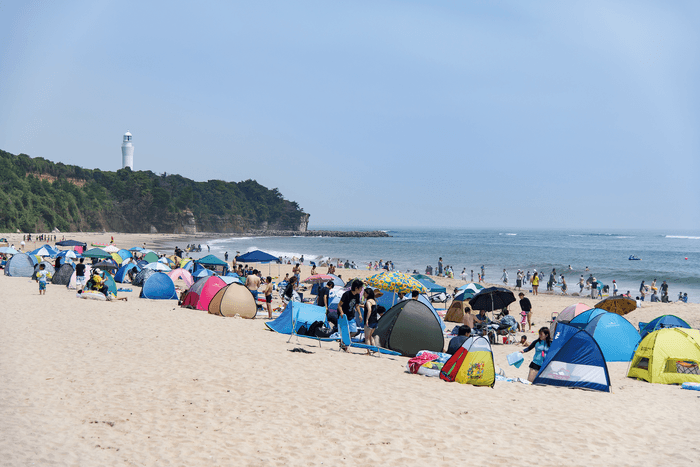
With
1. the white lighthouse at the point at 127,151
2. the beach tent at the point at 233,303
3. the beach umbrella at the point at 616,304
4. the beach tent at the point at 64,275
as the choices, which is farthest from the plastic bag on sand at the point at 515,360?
the white lighthouse at the point at 127,151

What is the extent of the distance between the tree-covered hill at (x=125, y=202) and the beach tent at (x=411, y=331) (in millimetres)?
77269

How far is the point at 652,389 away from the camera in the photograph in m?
9.20

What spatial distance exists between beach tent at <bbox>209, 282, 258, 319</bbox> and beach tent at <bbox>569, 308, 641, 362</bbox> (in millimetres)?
8715

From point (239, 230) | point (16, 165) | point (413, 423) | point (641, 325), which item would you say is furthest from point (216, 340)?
point (239, 230)

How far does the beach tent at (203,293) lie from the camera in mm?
15727

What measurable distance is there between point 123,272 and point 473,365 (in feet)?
62.7

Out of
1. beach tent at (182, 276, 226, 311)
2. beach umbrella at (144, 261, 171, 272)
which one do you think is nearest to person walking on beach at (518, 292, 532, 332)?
beach tent at (182, 276, 226, 311)

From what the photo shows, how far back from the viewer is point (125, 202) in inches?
4267

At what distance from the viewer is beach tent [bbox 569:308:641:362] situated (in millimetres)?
11836

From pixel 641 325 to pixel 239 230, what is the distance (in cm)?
13304

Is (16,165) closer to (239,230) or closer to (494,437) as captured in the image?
(239,230)

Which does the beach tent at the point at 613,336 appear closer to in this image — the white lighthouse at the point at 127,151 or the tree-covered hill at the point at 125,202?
the tree-covered hill at the point at 125,202

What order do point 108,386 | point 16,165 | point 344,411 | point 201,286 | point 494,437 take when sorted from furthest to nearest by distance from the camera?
1. point 16,165
2. point 201,286
3. point 108,386
4. point 344,411
5. point 494,437

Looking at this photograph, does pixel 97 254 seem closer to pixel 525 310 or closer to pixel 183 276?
pixel 183 276
